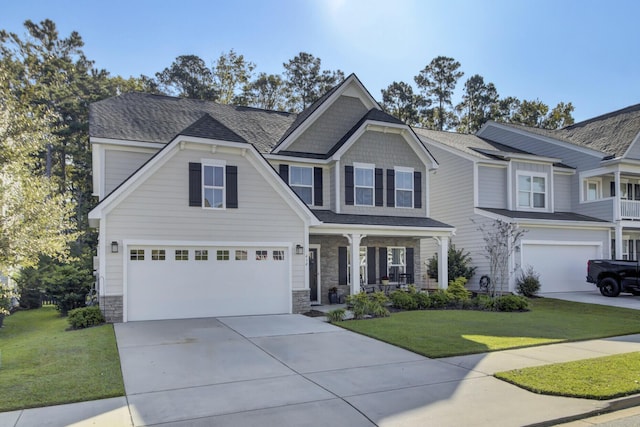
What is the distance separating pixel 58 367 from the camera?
8.03 meters

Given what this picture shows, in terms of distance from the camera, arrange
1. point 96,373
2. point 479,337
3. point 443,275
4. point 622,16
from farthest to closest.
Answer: point 443,275, point 622,16, point 479,337, point 96,373

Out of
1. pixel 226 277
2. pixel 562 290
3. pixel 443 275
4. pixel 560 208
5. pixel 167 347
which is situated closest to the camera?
pixel 167 347

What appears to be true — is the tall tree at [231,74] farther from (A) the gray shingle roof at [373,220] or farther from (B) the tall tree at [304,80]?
(A) the gray shingle roof at [373,220]

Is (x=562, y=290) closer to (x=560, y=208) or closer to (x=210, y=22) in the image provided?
(x=560, y=208)

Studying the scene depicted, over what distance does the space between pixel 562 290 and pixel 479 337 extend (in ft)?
41.2

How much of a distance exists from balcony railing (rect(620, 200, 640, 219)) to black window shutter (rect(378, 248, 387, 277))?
12464 millimetres

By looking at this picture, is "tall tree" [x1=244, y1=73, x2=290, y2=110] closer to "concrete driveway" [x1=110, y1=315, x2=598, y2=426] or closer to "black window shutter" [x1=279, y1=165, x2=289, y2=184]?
"black window shutter" [x1=279, y1=165, x2=289, y2=184]

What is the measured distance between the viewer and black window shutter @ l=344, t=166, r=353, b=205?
18.5m

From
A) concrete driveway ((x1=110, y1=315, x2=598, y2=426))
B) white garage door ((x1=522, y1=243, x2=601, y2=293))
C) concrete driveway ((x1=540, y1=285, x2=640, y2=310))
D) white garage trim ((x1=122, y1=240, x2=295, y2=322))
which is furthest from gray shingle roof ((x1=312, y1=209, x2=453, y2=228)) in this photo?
concrete driveway ((x1=110, y1=315, x2=598, y2=426))

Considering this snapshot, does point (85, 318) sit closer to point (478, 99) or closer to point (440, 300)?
point (440, 300)

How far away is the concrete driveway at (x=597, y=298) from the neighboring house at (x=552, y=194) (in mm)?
643

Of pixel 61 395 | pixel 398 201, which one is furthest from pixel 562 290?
pixel 61 395

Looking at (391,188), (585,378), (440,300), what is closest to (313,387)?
(585,378)

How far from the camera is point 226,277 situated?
14609mm
